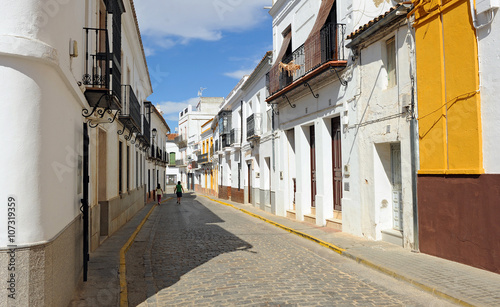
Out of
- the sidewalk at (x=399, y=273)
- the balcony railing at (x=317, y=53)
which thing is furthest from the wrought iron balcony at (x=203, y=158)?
the sidewalk at (x=399, y=273)

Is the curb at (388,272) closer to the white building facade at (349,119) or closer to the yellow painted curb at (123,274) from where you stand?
the white building facade at (349,119)

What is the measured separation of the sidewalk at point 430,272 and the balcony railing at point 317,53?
4920mm

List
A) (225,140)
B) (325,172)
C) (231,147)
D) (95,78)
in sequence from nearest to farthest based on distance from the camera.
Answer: (95,78) < (325,172) < (231,147) < (225,140)

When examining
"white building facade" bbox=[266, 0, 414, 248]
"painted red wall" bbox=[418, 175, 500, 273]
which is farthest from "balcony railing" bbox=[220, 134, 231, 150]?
"painted red wall" bbox=[418, 175, 500, 273]

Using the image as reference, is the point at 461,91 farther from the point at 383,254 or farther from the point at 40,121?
the point at 40,121

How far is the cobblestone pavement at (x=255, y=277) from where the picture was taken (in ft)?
17.4

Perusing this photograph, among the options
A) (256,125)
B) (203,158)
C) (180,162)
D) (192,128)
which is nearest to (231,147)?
(256,125)

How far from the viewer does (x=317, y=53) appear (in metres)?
11.5

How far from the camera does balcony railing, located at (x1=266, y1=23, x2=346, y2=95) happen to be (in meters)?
10.8

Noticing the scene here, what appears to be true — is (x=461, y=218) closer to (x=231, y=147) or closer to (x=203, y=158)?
(x=231, y=147)

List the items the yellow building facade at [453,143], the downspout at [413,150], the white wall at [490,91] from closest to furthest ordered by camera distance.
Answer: the white wall at [490,91], the yellow building facade at [453,143], the downspout at [413,150]

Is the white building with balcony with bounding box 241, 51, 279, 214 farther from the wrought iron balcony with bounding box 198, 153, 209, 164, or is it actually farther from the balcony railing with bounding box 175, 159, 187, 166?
the balcony railing with bounding box 175, 159, 187, 166

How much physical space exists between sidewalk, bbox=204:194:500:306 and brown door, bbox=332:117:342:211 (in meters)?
2.51

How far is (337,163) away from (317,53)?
3.16m
